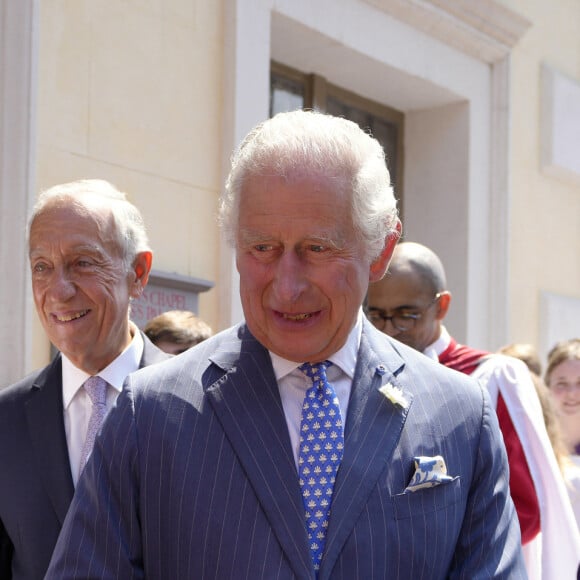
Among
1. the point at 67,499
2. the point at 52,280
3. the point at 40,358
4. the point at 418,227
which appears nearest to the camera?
the point at 67,499

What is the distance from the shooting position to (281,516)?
7.02 feet

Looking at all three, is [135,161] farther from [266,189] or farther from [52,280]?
[266,189]

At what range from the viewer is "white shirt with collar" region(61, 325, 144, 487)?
2.95m

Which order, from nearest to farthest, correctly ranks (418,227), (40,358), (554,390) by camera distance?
(40,358), (554,390), (418,227)

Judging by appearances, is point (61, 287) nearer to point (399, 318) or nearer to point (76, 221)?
point (76, 221)

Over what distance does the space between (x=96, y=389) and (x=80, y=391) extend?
0.06m

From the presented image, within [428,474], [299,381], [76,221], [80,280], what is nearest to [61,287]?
[80,280]

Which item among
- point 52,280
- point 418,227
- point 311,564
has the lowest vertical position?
point 311,564

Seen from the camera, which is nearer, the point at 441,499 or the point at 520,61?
the point at 441,499

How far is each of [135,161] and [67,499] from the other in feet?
11.1

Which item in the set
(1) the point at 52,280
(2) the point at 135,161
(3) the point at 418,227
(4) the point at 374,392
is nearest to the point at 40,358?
(2) the point at 135,161

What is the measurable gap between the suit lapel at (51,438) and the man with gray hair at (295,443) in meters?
0.58

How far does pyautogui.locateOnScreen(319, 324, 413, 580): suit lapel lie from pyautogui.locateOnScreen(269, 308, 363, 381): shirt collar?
0.02m

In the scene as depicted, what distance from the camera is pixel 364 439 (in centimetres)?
225
